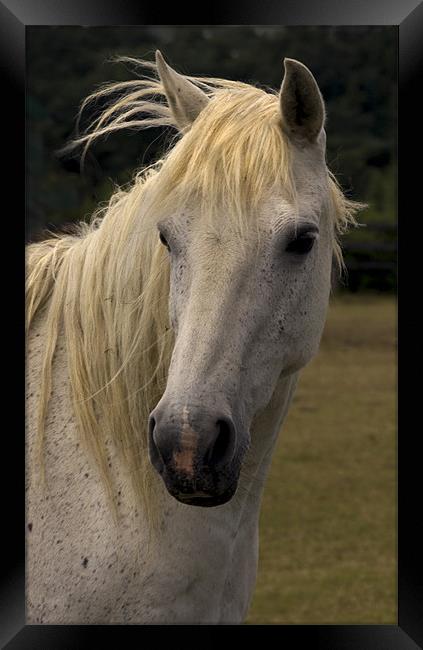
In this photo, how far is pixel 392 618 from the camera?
21.5ft

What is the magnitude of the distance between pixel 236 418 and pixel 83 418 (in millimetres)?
617

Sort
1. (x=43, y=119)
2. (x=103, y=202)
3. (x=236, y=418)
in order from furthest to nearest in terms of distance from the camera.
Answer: (x=43, y=119), (x=103, y=202), (x=236, y=418)

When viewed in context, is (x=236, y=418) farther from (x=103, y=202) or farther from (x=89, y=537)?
(x=103, y=202)

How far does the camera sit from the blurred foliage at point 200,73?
4414 millimetres

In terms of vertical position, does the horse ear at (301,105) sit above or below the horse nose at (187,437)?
above

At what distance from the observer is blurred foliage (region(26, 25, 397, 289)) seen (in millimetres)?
4414

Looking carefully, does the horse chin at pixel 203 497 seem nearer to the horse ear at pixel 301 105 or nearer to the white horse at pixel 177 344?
the white horse at pixel 177 344

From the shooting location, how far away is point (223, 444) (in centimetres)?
206

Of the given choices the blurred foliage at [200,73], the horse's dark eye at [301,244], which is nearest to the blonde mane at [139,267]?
the horse's dark eye at [301,244]

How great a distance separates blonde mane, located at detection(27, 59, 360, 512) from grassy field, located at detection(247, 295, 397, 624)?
0.86 meters

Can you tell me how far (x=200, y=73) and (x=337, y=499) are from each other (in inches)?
223
